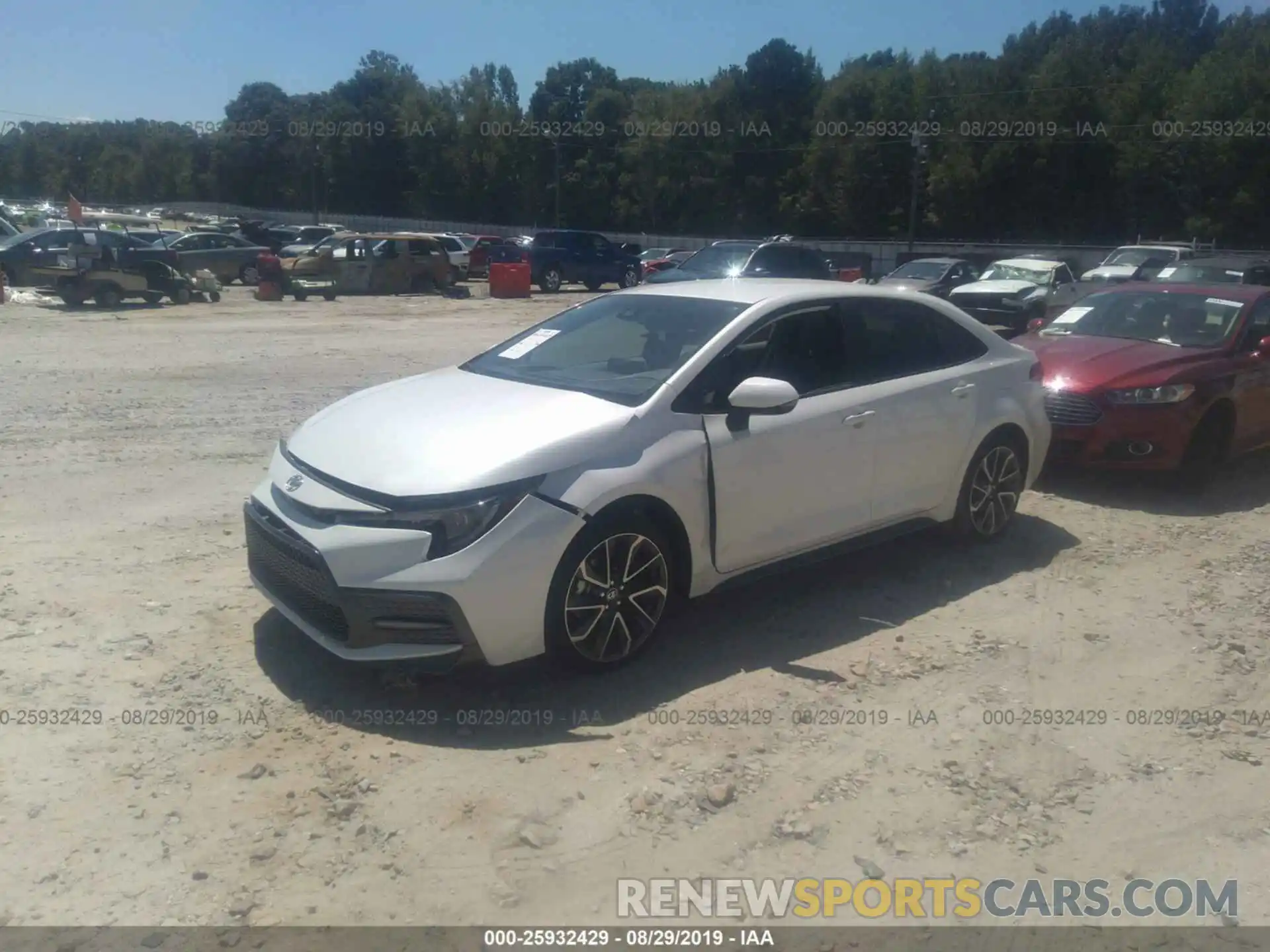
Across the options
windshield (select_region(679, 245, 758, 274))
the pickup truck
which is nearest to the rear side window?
windshield (select_region(679, 245, 758, 274))

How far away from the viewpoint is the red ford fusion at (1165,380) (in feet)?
25.7

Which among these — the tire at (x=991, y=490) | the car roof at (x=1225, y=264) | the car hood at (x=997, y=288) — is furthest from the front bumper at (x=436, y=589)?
the car hood at (x=997, y=288)

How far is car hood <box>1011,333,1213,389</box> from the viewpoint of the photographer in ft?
26.1

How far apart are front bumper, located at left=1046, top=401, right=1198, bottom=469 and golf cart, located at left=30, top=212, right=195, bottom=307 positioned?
20.0 m

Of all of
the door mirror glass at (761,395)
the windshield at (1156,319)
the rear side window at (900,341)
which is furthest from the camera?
the windshield at (1156,319)

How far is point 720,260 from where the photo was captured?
20391 millimetres

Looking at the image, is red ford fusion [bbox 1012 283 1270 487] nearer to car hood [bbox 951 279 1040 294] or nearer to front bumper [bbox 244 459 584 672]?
front bumper [bbox 244 459 584 672]

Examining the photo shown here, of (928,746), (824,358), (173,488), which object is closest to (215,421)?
(173,488)

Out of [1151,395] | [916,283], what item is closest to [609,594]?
[1151,395]

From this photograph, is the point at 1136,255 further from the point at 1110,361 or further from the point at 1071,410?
the point at 1071,410

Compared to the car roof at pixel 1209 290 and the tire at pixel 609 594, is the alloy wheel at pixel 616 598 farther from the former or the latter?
the car roof at pixel 1209 290

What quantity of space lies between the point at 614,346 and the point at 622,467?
1213 mm

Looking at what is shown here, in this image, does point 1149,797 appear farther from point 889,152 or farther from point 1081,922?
point 889,152

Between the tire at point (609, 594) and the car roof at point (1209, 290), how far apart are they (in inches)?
247
